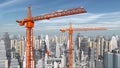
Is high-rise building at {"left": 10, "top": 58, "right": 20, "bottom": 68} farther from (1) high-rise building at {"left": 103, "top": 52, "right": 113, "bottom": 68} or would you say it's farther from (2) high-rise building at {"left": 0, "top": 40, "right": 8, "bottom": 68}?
(1) high-rise building at {"left": 103, "top": 52, "right": 113, "bottom": 68}

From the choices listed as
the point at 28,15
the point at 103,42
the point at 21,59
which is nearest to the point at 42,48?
the point at 21,59

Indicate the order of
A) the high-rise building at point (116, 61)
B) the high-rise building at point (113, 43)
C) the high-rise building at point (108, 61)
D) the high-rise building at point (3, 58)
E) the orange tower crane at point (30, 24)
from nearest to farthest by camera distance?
the orange tower crane at point (30, 24) < the high-rise building at point (3, 58) < the high-rise building at point (116, 61) < the high-rise building at point (108, 61) < the high-rise building at point (113, 43)

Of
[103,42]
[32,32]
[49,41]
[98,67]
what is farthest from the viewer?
[49,41]

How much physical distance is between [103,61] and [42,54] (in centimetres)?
1065

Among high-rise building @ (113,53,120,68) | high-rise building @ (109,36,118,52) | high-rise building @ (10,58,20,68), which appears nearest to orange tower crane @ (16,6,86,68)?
high-rise building @ (10,58,20,68)

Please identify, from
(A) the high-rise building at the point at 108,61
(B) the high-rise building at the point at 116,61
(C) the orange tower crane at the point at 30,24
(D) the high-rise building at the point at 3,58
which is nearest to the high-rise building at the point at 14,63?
(D) the high-rise building at the point at 3,58

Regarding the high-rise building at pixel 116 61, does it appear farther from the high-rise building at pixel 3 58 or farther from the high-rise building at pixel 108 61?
the high-rise building at pixel 3 58

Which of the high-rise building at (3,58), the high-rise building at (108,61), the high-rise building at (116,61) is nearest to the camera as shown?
the high-rise building at (3,58)

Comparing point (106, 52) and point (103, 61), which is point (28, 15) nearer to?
point (103, 61)

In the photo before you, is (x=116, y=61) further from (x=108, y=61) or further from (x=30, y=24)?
(x=30, y=24)

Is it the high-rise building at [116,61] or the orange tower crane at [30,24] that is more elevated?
the orange tower crane at [30,24]

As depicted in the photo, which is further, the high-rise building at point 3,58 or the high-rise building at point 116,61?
the high-rise building at point 116,61

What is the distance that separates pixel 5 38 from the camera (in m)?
52.8

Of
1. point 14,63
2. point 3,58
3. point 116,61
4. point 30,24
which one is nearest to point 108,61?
point 116,61
